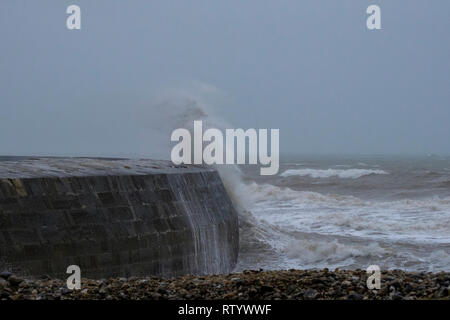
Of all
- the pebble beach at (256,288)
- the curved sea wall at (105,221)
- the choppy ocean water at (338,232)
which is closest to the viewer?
the pebble beach at (256,288)

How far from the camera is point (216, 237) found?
33.9 ft

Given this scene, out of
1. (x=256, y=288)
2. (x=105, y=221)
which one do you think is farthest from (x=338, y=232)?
(x=256, y=288)

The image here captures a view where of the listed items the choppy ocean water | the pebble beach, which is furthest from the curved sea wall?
the choppy ocean water

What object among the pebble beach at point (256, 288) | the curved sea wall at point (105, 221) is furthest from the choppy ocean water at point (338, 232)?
the pebble beach at point (256, 288)

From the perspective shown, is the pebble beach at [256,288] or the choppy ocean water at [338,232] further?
the choppy ocean water at [338,232]

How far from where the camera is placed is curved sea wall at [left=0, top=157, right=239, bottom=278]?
24.9 ft

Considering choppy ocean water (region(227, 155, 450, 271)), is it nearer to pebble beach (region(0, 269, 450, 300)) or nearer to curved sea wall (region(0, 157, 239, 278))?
curved sea wall (region(0, 157, 239, 278))

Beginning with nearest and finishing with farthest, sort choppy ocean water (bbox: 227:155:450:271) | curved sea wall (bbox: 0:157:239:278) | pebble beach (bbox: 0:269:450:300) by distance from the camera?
1. pebble beach (bbox: 0:269:450:300)
2. curved sea wall (bbox: 0:157:239:278)
3. choppy ocean water (bbox: 227:155:450:271)

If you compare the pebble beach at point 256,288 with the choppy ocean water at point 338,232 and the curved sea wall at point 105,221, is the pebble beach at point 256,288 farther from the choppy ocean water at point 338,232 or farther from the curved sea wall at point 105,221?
the choppy ocean water at point 338,232

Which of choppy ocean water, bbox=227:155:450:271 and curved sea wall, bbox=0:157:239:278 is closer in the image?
curved sea wall, bbox=0:157:239:278

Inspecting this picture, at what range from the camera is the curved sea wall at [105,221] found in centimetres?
759
